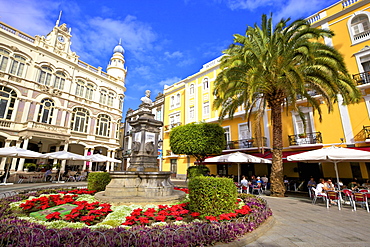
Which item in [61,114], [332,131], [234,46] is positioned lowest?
[332,131]

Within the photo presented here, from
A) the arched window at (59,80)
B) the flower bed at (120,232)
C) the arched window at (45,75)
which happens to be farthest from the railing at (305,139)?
the arched window at (45,75)

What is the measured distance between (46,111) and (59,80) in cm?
466

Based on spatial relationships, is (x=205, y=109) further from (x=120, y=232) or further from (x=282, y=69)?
(x=120, y=232)

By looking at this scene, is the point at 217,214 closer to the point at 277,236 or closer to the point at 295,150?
the point at 277,236

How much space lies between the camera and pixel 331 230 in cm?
507

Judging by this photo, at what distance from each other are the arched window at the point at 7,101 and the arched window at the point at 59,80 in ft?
15.6

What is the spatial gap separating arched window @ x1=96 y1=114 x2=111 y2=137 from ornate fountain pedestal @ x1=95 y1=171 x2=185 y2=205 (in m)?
23.1

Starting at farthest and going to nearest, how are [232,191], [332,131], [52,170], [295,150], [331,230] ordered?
[52,170]
[295,150]
[332,131]
[232,191]
[331,230]

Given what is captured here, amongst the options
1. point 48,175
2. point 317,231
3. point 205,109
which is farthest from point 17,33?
point 317,231

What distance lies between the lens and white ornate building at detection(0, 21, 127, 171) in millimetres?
19641

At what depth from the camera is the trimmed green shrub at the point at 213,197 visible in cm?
523

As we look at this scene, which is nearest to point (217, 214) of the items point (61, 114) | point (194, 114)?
point (194, 114)

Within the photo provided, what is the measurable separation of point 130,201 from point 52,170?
1949cm

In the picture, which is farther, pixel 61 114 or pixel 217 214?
pixel 61 114
